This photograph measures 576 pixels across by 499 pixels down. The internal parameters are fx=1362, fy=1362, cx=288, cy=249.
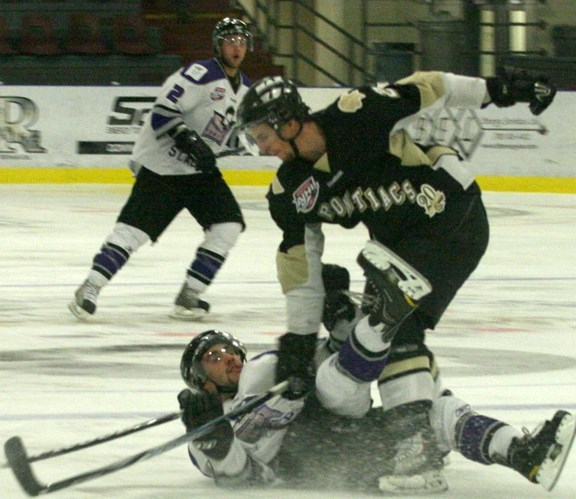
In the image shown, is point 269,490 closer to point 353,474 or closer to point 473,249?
point 353,474

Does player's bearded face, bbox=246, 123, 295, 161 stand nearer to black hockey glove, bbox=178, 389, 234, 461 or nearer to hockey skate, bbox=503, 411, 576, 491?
black hockey glove, bbox=178, 389, 234, 461

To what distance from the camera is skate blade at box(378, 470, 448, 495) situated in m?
3.07

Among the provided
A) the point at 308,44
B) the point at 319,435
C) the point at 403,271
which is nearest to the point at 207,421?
the point at 319,435

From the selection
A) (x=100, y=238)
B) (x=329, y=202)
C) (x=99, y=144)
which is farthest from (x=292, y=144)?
(x=99, y=144)

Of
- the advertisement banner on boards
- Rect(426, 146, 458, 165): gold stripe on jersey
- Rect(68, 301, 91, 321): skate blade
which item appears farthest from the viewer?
the advertisement banner on boards

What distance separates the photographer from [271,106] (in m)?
3.12

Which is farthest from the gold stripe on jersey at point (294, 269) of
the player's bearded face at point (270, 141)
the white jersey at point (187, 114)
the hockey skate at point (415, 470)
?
the white jersey at point (187, 114)

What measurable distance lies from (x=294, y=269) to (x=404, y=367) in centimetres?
38

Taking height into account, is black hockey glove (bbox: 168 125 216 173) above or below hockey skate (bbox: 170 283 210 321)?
above

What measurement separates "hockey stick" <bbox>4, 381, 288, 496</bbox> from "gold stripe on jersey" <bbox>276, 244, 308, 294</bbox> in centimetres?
25

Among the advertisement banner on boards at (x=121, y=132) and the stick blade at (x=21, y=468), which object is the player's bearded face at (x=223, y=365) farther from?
the advertisement banner on boards at (x=121, y=132)

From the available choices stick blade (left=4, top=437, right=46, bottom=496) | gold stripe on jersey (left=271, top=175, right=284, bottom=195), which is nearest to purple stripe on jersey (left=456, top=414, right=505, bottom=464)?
gold stripe on jersey (left=271, top=175, right=284, bottom=195)

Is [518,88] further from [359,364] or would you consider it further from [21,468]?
[21,468]

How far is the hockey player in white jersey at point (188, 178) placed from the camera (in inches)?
239
